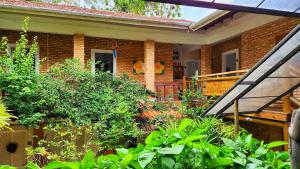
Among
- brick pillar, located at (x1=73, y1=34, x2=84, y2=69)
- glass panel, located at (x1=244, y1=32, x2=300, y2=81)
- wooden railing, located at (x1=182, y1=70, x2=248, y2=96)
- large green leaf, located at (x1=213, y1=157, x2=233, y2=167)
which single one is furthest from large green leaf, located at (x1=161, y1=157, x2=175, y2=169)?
brick pillar, located at (x1=73, y1=34, x2=84, y2=69)

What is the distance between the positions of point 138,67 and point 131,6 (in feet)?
43.0

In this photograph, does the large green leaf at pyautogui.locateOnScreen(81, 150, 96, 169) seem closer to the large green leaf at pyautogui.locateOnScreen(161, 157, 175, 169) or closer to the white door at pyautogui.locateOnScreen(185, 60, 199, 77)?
the large green leaf at pyautogui.locateOnScreen(161, 157, 175, 169)

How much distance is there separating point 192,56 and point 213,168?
560 inches

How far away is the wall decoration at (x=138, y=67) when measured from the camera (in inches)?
477

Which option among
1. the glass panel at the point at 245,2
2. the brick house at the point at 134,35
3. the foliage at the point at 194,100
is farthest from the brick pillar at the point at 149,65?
the glass panel at the point at 245,2

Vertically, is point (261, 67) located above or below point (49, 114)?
above

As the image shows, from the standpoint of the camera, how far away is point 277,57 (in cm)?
388

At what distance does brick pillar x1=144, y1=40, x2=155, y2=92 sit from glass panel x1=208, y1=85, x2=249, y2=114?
17.8ft

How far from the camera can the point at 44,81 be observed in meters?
8.12

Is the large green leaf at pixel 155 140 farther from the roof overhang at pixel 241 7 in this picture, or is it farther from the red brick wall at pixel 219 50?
the red brick wall at pixel 219 50

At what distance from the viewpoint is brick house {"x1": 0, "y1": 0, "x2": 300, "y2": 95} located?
31.1 feet

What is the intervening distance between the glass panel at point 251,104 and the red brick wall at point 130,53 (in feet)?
21.4

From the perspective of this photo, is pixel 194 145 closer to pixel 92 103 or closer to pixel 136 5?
pixel 92 103

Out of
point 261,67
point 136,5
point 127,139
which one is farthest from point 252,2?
point 136,5
